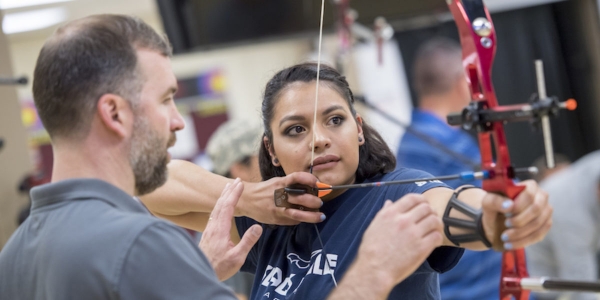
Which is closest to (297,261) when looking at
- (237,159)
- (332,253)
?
(332,253)

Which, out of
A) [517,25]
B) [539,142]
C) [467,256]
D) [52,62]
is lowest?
[539,142]

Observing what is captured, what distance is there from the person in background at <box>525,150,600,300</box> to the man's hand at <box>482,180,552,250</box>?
132 inches

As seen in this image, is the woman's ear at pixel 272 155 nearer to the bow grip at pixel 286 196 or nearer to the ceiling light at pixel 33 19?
the bow grip at pixel 286 196

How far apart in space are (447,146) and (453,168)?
17 cm

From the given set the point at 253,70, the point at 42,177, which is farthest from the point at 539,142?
the point at 42,177

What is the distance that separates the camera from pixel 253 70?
27.6ft

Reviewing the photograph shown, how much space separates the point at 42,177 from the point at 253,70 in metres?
5.16

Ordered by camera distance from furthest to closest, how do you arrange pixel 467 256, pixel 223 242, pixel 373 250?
pixel 467 256, pixel 223 242, pixel 373 250

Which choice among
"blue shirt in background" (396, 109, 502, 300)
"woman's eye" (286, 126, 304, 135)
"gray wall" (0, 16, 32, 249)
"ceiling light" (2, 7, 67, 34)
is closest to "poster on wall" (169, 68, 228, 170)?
"ceiling light" (2, 7, 67, 34)

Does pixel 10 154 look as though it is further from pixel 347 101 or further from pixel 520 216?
pixel 520 216

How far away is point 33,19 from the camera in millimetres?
7672

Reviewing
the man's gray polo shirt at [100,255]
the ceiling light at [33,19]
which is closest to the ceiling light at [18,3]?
the ceiling light at [33,19]

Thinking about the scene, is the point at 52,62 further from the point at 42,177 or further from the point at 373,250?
the point at 42,177

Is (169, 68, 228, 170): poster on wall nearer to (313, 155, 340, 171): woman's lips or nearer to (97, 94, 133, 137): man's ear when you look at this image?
(313, 155, 340, 171): woman's lips
